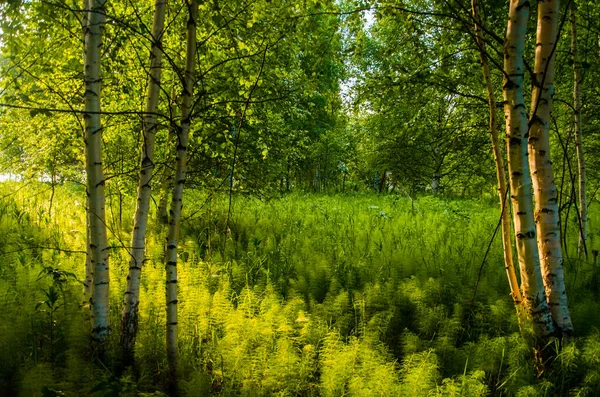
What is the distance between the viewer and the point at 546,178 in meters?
3.40

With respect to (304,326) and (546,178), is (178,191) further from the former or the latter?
(546,178)

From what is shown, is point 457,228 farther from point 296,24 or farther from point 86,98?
point 86,98

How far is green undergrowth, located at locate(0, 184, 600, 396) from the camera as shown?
2941 mm

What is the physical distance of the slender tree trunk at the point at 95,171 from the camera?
10.1 feet

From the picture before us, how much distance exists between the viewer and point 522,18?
10.9 feet

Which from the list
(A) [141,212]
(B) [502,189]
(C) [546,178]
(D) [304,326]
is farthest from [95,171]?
(C) [546,178]

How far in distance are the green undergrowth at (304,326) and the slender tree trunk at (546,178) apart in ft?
1.33

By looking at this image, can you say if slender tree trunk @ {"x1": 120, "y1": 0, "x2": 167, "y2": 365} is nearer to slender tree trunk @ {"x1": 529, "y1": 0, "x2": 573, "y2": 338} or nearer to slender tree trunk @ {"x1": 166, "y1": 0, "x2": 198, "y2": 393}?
slender tree trunk @ {"x1": 166, "y1": 0, "x2": 198, "y2": 393}

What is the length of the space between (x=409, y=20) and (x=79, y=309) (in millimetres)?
4698

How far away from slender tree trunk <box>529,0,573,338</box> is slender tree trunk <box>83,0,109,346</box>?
3609 millimetres

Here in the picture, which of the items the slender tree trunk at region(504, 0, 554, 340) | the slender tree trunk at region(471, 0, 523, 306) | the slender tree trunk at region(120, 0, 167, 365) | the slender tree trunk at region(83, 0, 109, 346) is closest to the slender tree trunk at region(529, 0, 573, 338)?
the slender tree trunk at region(504, 0, 554, 340)

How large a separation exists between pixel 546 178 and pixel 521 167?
265 mm

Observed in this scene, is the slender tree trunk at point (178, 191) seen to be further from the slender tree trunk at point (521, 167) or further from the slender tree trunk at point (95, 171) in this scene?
the slender tree trunk at point (521, 167)

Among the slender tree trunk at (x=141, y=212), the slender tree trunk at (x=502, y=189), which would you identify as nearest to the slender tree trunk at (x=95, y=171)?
the slender tree trunk at (x=141, y=212)
